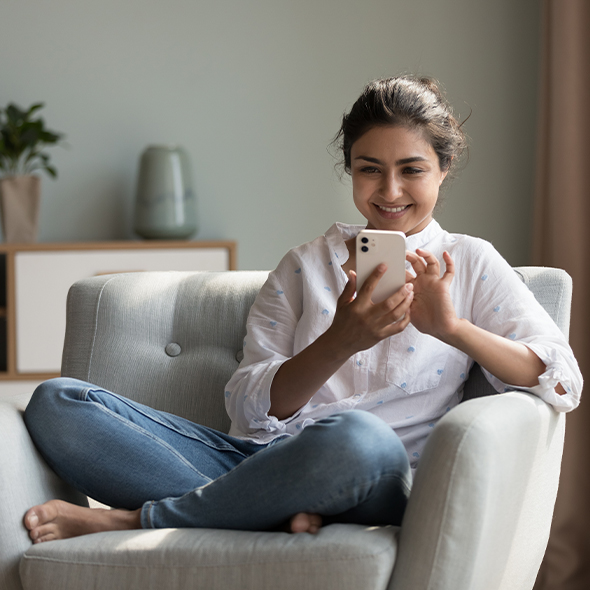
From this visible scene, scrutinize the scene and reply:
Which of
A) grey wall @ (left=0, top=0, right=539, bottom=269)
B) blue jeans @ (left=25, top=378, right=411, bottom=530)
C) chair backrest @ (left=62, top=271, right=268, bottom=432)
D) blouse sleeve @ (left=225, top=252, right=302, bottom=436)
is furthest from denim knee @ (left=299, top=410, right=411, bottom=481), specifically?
grey wall @ (left=0, top=0, right=539, bottom=269)

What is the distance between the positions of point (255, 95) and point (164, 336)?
1.68 meters

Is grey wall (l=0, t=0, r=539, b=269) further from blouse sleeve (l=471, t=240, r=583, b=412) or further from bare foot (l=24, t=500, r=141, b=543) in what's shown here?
bare foot (l=24, t=500, r=141, b=543)

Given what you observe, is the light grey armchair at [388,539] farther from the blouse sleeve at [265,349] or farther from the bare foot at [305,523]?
the blouse sleeve at [265,349]

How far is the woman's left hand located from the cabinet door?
1605 mm

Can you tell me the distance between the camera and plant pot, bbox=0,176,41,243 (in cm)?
276

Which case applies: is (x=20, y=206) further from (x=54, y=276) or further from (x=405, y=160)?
(x=405, y=160)

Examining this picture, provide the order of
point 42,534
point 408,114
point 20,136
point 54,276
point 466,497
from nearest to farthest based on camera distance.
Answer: point 466,497
point 42,534
point 408,114
point 54,276
point 20,136

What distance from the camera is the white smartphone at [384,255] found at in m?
1.13

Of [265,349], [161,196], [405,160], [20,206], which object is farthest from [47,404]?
[20,206]

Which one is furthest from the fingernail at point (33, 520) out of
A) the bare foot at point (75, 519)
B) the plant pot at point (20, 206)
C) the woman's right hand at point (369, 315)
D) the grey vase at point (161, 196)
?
the plant pot at point (20, 206)

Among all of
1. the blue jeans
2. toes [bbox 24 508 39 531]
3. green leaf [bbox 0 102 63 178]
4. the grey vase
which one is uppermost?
green leaf [bbox 0 102 63 178]

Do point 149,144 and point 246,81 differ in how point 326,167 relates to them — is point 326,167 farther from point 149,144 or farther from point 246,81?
point 149,144

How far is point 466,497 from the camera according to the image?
911 mm

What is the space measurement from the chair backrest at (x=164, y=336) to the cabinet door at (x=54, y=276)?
1102mm
